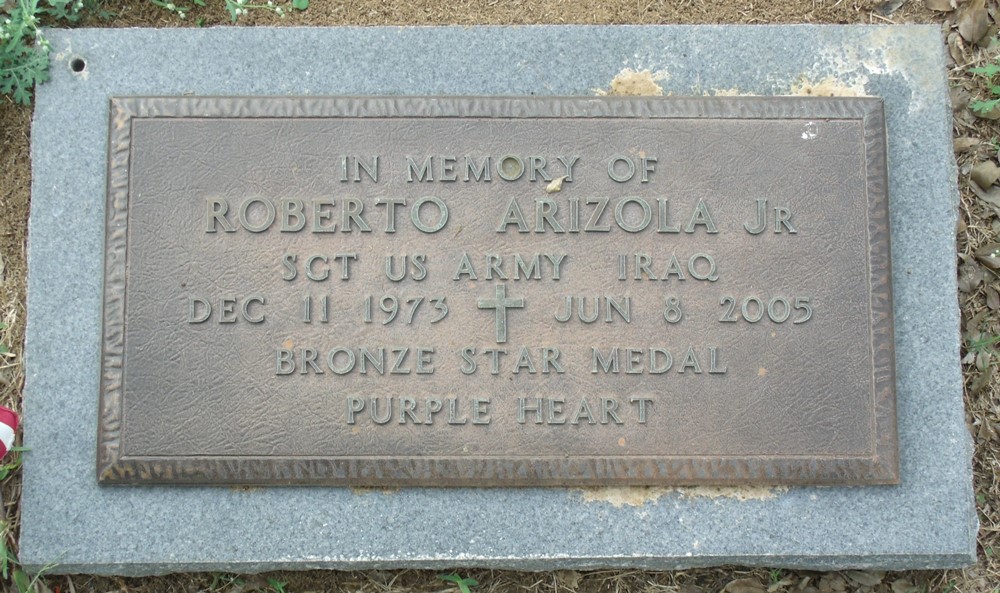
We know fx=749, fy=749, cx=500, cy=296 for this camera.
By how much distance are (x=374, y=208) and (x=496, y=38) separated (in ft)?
2.58

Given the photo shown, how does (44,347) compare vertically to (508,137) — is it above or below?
below

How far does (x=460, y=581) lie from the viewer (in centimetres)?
271

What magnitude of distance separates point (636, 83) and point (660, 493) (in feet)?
4.79

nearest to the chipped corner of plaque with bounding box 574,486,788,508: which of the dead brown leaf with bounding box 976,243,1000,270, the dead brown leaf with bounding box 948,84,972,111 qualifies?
the dead brown leaf with bounding box 976,243,1000,270

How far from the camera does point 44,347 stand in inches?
104

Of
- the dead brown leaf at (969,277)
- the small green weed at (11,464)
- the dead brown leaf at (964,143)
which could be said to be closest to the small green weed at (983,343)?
the dead brown leaf at (969,277)

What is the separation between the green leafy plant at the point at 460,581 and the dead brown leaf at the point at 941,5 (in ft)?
9.32

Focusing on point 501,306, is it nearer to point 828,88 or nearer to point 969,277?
point 828,88

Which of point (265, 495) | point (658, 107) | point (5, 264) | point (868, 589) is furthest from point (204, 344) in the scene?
point (868, 589)

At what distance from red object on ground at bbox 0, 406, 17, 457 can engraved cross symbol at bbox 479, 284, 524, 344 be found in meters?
1.67

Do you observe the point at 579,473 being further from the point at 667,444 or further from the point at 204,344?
the point at 204,344

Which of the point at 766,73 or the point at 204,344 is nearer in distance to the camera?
the point at 204,344

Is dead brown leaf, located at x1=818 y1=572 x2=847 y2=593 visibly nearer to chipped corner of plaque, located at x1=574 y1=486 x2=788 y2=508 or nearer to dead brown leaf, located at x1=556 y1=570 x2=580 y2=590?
chipped corner of plaque, located at x1=574 y1=486 x2=788 y2=508

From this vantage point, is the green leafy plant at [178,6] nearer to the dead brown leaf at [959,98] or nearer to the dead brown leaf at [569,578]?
the dead brown leaf at [569,578]
